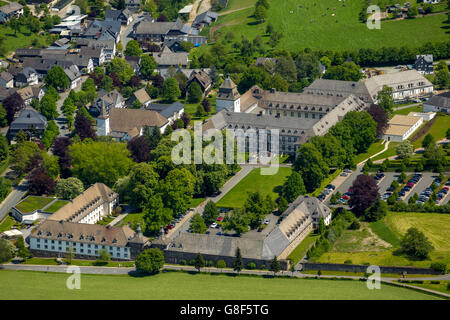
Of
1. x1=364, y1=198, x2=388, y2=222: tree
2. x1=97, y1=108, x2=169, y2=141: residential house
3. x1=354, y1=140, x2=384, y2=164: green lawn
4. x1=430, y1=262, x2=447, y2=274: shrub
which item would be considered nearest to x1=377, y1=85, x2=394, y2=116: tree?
x1=354, y1=140, x2=384, y2=164: green lawn

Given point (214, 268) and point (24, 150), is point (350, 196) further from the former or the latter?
point (24, 150)

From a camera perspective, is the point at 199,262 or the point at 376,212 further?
the point at 376,212

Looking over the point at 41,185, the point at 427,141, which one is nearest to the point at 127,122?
the point at 41,185

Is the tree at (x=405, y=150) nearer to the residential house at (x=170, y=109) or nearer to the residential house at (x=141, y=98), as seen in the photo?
the residential house at (x=170, y=109)

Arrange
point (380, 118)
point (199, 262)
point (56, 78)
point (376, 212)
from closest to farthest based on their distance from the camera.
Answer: point (199, 262) < point (376, 212) < point (380, 118) < point (56, 78)

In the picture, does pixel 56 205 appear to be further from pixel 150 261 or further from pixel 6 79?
pixel 6 79

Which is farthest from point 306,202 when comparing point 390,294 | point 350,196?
point 390,294
